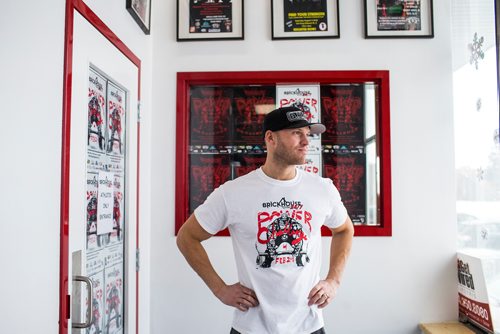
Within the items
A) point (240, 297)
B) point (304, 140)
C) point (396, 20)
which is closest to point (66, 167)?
point (240, 297)

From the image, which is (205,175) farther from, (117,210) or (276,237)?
(276,237)

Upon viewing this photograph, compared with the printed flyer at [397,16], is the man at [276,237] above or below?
below

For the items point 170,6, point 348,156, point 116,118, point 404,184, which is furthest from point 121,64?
point 404,184

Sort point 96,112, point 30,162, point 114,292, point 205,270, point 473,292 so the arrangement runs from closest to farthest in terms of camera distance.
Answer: point 30,162 < point 205,270 < point 96,112 < point 114,292 < point 473,292

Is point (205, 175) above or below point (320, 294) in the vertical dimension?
above

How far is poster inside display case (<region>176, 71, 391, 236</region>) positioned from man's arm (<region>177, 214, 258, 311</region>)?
0.85 m

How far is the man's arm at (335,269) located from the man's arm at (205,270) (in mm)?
247

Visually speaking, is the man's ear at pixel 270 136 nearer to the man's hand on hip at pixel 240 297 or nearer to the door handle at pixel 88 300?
the man's hand on hip at pixel 240 297

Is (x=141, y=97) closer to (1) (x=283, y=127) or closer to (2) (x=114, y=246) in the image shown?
(2) (x=114, y=246)

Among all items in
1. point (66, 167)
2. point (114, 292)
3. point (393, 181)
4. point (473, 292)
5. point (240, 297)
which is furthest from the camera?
point (393, 181)

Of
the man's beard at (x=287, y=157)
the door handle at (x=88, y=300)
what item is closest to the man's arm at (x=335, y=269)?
the man's beard at (x=287, y=157)

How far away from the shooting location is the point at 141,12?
248 centimetres

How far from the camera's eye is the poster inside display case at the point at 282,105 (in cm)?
271

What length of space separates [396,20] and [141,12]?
1535 mm
